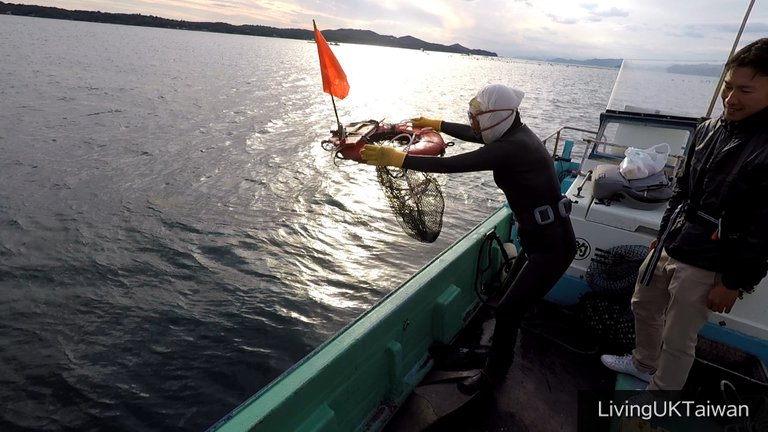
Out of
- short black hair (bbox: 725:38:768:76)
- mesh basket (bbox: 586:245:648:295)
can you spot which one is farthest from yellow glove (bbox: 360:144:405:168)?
mesh basket (bbox: 586:245:648:295)

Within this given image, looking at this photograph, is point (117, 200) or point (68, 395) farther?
point (117, 200)

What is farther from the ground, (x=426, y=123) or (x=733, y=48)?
(x=733, y=48)

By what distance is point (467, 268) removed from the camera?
4723 mm

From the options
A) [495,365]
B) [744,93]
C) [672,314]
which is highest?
[744,93]

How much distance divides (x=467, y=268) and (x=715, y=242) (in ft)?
8.36

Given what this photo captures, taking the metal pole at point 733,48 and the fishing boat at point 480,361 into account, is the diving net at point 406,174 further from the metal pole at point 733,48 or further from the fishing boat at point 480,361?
the metal pole at point 733,48

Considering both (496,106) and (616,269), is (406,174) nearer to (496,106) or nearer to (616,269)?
(496,106)

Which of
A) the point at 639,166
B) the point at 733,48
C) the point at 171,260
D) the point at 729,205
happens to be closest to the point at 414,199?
the point at 639,166

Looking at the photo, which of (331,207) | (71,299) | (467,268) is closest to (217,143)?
(331,207)

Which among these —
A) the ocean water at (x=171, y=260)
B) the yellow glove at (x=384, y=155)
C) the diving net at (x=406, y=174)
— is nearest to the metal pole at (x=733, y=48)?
the diving net at (x=406, y=174)

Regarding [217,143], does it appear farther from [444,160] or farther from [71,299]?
[444,160]

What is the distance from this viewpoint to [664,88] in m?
6.60

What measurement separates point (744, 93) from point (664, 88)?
520 cm

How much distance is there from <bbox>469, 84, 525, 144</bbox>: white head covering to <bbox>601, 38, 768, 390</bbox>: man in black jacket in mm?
1270
